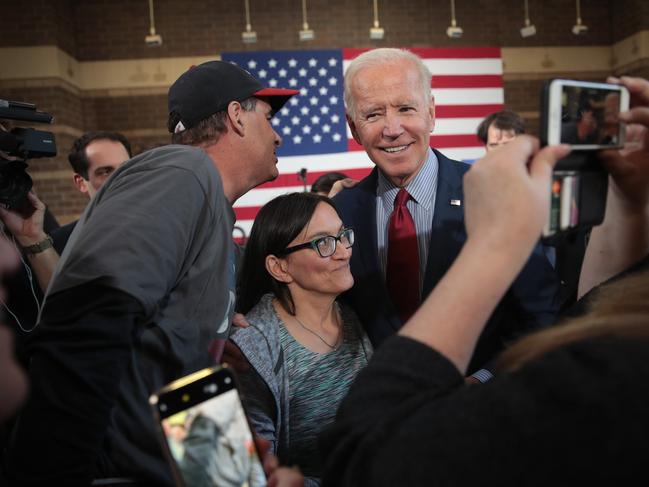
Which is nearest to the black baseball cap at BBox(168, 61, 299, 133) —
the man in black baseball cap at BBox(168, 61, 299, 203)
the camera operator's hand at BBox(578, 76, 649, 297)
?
the man in black baseball cap at BBox(168, 61, 299, 203)

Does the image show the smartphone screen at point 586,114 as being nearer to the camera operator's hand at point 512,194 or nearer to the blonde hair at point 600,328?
the camera operator's hand at point 512,194

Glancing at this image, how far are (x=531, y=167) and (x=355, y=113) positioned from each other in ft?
4.40

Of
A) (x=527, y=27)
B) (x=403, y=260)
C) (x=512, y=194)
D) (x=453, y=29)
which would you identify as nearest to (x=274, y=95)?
(x=403, y=260)

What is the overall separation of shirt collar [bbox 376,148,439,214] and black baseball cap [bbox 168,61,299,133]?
21.3 inches

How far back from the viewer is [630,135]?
33.6 inches

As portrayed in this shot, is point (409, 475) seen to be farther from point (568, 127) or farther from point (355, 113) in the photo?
point (355, 113)

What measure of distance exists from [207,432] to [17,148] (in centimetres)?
129

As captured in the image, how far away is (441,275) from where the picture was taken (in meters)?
1.67

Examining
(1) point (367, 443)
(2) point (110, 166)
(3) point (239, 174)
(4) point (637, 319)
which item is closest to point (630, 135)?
(4) point (637, 319)

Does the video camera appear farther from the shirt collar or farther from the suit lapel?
the suit lapel

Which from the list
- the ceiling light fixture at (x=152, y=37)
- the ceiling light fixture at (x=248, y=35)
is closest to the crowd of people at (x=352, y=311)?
the ceiling light fixture at (x=152, y=37)

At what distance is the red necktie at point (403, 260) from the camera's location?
1806mm

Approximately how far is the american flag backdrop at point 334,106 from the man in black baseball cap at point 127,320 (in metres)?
5.81

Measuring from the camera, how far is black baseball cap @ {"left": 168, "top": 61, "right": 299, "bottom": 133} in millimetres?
1627
